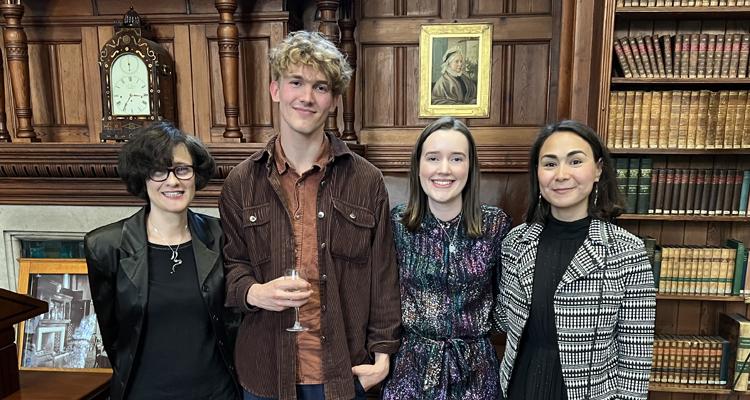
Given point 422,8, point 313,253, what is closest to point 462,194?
point 313,253

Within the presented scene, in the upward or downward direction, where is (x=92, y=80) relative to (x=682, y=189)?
upward

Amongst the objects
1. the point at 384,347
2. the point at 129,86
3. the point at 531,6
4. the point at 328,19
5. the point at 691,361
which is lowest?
the point at 691,361

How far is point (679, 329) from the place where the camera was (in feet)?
7.98

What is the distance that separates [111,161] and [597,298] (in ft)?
6.68

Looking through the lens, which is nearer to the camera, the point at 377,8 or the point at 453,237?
the point at 453,237

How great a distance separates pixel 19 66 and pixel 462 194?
81.0 inches

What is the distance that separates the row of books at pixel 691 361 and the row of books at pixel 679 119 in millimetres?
945

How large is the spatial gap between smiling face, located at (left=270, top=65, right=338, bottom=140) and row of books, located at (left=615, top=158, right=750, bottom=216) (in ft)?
4.99

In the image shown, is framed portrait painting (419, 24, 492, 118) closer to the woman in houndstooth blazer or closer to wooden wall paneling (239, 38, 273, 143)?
wooden wall paneling (239, 38, 273, 143)

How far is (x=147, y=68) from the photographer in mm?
2098

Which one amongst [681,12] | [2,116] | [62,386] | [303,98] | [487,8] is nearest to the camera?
[303,98]

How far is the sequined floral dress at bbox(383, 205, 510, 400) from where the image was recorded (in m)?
1.47

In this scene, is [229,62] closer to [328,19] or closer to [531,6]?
[328,19]

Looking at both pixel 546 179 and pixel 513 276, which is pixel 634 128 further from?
pixel 513 276
